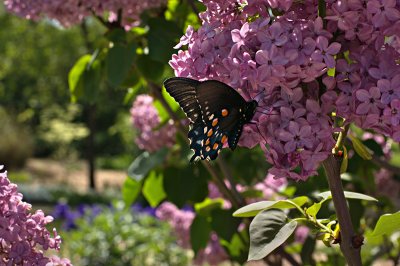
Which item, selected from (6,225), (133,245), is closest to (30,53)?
(133,245)

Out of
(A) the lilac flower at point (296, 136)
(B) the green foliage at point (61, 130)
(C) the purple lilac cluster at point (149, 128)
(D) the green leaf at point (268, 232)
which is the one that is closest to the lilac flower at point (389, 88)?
(A) the lilac flower at point (296, 136)

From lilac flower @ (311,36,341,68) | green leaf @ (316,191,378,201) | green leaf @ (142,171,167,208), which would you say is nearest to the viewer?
lilac flower @ (311,36,341,68)

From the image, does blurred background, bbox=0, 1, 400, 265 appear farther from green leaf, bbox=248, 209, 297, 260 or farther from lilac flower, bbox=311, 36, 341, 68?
lilac flower, bbox=311, 36, 341, 68

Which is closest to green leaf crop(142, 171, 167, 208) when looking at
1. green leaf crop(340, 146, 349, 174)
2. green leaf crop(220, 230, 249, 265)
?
green leaf crop(220, 230, 249, 265)

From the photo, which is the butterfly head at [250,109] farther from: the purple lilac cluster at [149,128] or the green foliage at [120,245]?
the green foliage at [120,245]

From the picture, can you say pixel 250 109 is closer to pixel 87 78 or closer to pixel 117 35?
pixel 117 35

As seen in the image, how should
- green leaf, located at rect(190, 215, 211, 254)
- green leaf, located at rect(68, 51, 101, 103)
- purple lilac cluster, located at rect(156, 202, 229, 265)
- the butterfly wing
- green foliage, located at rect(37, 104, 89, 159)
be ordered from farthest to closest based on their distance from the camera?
green foliage, located at rect(37, 104, 89, 159) < purple lilac cluster, located at rect(156, 202, 229, 265) < green leaf, located at rect(190, 215, 211, 254) < green leaf, located at rect(68, 51, 101, 103) < the butterfly wing
